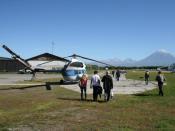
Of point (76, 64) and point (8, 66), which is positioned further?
point (8, 66)

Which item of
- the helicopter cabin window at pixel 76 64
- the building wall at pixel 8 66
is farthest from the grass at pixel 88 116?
the building wall at pixel 8 66

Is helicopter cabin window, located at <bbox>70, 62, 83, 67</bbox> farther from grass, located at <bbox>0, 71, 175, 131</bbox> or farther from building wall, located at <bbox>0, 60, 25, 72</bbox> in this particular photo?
building wall, located at <bbox>0, 60, 25, 72</bbox>

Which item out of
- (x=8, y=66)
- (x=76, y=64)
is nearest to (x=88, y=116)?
(x=76, y=64)

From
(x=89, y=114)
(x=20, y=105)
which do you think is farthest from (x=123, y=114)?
(x=20, y=105)

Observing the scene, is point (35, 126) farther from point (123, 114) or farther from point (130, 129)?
point (123, 114)

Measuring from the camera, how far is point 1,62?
110m

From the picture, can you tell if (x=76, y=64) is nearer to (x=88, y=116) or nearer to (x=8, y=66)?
(x=88, y=116)

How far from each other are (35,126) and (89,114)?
3.93 meters

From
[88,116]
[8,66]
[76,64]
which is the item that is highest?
[8,66]

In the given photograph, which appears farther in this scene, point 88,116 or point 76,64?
point 76,64

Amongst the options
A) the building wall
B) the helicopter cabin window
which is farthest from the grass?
the building wall

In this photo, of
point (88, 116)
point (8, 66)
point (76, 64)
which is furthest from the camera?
point (8, 66)

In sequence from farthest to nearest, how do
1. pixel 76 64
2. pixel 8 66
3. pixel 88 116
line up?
pixel 8 66
pixel 76 64
pixel 88 116

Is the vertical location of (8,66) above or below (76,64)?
above
